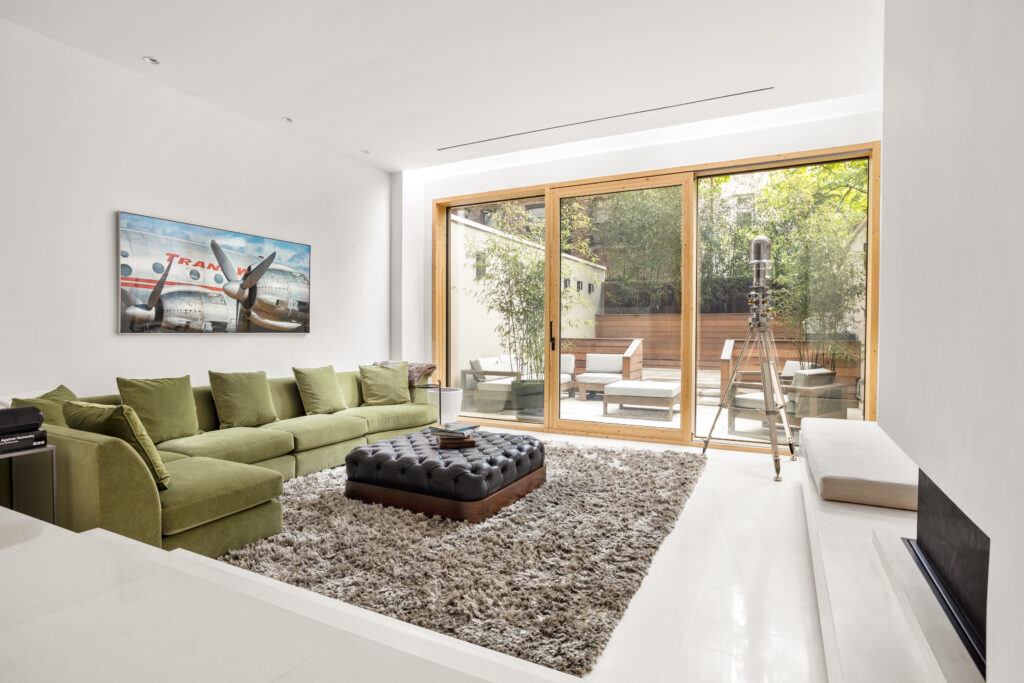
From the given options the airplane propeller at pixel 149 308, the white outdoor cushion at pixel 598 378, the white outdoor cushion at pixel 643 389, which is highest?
the airplane propeller at pixel 149 308

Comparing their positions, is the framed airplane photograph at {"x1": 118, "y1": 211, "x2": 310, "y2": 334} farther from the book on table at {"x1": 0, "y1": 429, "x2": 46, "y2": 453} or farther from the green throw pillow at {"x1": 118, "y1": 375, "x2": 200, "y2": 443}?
the book on table at {"x1": 0, "y1": 429, "x2": 46, "y2": 453}

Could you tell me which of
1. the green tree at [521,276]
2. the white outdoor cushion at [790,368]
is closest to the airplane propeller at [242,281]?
the green tree at [521,276]

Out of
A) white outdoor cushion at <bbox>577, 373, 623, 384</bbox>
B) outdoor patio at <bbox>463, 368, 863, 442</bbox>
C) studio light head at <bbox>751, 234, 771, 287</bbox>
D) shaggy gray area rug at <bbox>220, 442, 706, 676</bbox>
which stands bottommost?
shaggy gray area rug at <bbox>220, 442, 706, 676</bbox>

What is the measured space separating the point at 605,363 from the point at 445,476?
300 cm

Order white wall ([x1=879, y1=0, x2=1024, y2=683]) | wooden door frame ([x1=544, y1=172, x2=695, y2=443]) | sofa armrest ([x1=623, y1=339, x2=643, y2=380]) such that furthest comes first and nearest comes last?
sofa armrest ([x1=623, y1=339, x2=643, y2=380]) → wooden door frame ([x1=544, y1=172, x2=695, y2=443]) → white wall ([x1=879, y1=0, x2=1024, y2=683])

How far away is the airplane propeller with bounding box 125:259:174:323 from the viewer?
3.90m

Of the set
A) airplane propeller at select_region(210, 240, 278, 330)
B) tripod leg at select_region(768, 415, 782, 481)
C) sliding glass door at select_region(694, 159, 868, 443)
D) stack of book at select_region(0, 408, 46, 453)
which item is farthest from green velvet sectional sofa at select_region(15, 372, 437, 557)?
sliding glass door at select_region(694, 159, 868, 443)

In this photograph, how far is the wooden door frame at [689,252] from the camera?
4.54 m

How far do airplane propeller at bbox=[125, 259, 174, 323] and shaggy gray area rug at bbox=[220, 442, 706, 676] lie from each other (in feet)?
5.51

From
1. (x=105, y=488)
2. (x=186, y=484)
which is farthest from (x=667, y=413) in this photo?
(x=105, y=488)

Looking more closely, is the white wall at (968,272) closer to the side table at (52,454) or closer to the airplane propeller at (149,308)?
the side table at (52,454)

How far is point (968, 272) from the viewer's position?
3.16 feet

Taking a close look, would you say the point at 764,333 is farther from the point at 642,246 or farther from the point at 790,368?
the point at 642,246

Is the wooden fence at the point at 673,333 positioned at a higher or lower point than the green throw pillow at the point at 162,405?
higher
